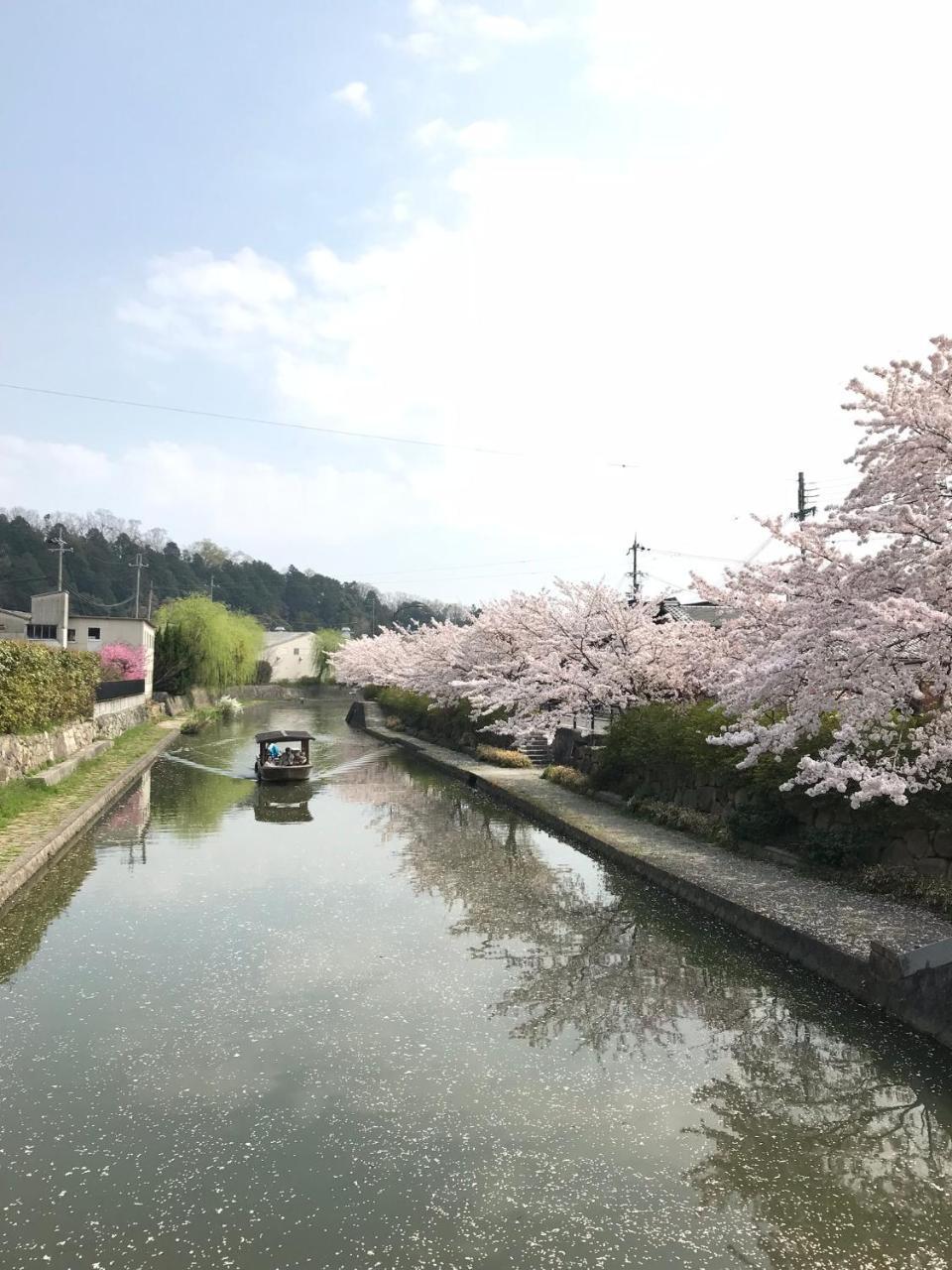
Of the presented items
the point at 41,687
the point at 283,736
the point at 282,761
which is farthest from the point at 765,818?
the point at 41,687

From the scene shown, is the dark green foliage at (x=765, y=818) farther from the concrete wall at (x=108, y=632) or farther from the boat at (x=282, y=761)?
the concrete wall at (x=108, y=632)

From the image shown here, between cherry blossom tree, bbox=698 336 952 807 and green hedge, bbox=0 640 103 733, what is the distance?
15.4 meters

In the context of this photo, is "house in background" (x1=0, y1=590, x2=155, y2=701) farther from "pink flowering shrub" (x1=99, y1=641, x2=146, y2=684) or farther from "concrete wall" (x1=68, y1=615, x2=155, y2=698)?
"pink flowering shrub" (x1=99, y1=641, x2=146, y2=684)

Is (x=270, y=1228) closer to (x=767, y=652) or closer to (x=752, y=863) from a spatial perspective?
(x=767, y=652)

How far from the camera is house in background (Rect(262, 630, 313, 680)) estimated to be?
3706 inches

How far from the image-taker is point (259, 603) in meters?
123

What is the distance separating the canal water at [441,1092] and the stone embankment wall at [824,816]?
8.79 feet

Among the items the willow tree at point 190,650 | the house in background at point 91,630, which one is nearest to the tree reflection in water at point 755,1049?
the house in background at point 91,630

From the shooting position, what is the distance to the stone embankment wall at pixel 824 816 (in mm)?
10906

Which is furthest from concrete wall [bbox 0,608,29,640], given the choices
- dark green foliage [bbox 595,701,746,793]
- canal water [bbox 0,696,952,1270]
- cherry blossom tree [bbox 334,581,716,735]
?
canal water [bbox 0,696,952,1270]

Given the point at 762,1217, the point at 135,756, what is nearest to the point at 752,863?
the point at 762,1217

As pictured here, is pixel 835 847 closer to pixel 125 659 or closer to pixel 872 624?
pixel 872 624

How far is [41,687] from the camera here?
2145 centimetres

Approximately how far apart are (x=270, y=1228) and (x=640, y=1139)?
8.48 feet
